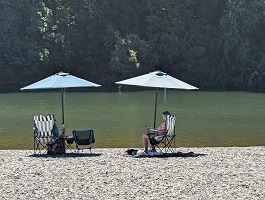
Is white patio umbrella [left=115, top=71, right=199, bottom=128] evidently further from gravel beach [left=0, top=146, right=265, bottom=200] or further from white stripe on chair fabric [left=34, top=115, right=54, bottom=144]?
white stripe on chair fabric [left=34, top=115, right=54, bottom=144]

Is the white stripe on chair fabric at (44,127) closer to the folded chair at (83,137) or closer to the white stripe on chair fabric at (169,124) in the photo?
the folded chair at (83,137)

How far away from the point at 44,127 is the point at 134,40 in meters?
28.2

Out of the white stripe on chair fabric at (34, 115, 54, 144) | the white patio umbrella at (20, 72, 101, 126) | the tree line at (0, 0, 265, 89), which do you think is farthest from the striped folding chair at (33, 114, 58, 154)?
the tree line at (0, 0, 265, 89)

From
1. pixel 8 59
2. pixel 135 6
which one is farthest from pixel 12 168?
pixel 135 6

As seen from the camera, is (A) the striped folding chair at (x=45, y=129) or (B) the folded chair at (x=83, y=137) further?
(B) the folded chair at (x=83, y=137)

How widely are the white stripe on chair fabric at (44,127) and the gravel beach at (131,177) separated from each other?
0.50 metres

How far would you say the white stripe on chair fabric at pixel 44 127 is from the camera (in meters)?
12.2

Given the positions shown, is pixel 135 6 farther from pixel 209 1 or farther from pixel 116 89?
pixel 116 89

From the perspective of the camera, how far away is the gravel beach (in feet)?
27.0

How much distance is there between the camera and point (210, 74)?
135 feet

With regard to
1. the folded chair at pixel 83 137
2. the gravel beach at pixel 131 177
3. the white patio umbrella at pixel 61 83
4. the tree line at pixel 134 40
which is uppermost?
the tree line at pixel 134 40

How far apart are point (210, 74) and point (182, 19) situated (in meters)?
4.91

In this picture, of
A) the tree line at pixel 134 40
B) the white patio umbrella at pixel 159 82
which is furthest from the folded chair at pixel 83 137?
the tree line at pixel 134 40

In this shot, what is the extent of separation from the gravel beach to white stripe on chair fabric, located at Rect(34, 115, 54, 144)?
498mm
